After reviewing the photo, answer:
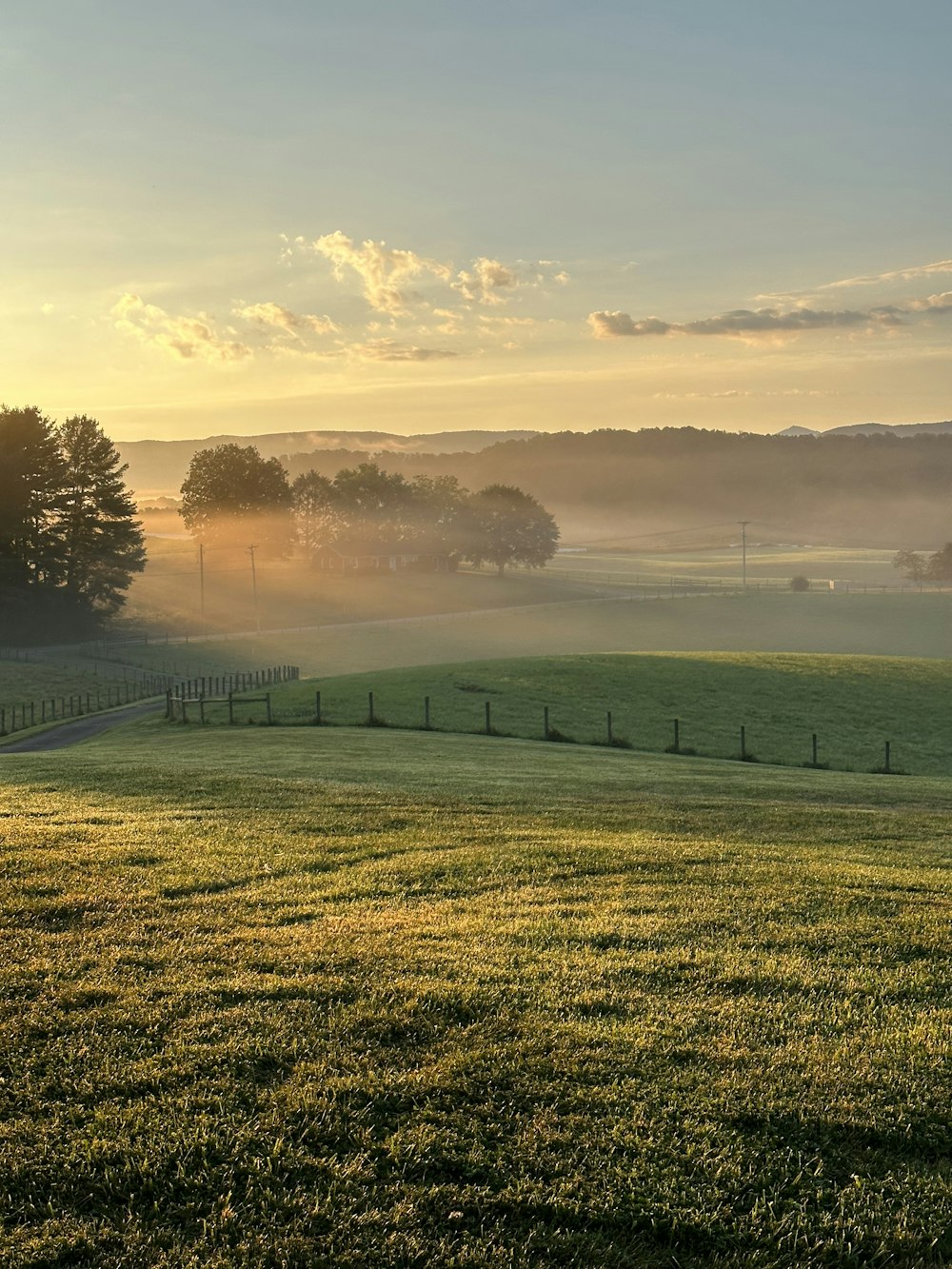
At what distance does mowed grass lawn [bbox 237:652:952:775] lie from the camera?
139ft

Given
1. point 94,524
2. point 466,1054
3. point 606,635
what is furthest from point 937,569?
point 466,1054

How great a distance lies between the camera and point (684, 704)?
5053 cm

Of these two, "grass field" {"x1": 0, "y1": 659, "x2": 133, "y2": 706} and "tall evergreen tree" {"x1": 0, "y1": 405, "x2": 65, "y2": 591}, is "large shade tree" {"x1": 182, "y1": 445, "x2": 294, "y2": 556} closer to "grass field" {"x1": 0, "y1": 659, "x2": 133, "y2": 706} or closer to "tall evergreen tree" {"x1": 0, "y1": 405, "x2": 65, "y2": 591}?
"tall evergreen tree" {"x1": 0, "y1": 405, "x2": 65, "y2": 591}

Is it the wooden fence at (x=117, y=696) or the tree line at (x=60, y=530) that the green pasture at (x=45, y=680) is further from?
the tree line at (x=60, y=530)

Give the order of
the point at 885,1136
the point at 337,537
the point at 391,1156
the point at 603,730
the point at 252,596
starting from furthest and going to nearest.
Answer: the point at 337,537 → the point at 252,596 → the point at 603,730 → the point at 885,1136 → the point at 391,1156

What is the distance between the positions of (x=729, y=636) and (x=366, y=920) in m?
108

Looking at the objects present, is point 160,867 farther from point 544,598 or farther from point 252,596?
point 544,598

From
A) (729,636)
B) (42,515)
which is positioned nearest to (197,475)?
(42,515)

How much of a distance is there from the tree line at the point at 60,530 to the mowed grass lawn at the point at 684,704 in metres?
62.1

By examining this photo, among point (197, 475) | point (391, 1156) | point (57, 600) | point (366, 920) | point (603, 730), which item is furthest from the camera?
point (197, 475)

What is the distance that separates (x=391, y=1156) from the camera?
648 cm

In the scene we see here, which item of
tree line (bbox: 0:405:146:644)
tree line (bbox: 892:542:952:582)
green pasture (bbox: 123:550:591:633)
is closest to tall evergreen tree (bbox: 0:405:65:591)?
tree line (bbox: 0:405:146:644)

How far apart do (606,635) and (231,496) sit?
71.4 m

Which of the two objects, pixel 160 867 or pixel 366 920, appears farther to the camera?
pixel 160 867
